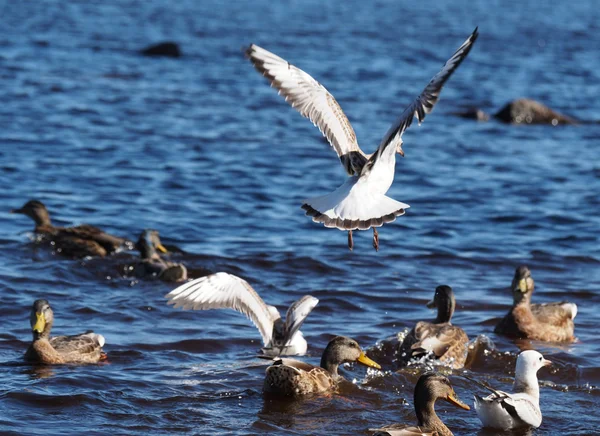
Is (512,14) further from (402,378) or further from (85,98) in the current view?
(402,378)

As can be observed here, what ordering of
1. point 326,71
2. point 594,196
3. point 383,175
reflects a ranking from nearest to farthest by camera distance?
point 383,175 < point 594,196 < point 326,71

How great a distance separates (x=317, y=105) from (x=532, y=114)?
15139mm

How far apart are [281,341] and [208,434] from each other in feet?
7.24

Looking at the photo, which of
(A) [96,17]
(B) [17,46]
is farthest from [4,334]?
(A) [96,17]

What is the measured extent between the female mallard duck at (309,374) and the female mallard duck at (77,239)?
4686mm

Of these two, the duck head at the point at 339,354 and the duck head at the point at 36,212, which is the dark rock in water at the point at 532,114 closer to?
the duck head at the point at 36,212

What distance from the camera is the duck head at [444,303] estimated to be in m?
10.5

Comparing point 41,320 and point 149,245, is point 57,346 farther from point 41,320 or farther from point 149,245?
point 149,245

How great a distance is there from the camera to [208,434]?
7.66m

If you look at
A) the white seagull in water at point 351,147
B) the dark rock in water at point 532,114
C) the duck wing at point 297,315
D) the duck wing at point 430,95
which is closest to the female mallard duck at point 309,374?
the duck wing at point 297,315

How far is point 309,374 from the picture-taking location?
8.61 metres

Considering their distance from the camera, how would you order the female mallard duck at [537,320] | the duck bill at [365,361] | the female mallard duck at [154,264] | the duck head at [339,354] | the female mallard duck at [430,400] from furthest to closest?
the female mallard duck at [154,264]
the female mallard duck at [537,320]
the duck bill at [365,361]
the duck head at [339,354]
the female mallard duck at [430,400]

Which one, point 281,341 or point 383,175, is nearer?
point 383,175

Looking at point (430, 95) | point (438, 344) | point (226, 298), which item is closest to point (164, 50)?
point (226, 298)
